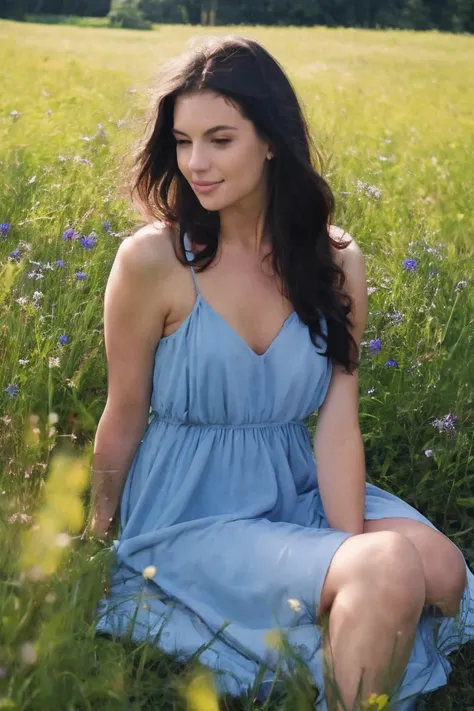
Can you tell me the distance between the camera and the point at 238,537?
2152 millimetres

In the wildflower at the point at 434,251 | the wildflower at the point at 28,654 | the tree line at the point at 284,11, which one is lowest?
the wildflower at the point at 28,654

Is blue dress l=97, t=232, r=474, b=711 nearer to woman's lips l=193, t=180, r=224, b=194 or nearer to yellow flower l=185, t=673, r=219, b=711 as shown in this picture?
yellow flower l=185, t=673, r=219, b=711

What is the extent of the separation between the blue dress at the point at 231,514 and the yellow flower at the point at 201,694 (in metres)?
0.10

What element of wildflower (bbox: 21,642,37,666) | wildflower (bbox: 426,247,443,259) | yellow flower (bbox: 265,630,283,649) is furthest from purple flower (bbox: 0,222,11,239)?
wildflower (bbox: 21,642,37,666)

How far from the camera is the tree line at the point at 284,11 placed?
301 inches

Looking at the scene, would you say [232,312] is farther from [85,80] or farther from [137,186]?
[85,80]

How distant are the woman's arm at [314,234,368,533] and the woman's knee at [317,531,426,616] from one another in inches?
13.1

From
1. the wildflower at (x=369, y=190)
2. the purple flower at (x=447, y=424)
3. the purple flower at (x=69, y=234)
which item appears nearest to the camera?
the purple flower at (x=447, y=424)

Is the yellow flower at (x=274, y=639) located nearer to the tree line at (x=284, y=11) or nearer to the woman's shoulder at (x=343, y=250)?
the woman's shoulder at (x=343, y=250)

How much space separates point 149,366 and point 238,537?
0.47 metres

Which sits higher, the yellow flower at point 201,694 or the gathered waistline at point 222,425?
the gathered waistline at point 222,425

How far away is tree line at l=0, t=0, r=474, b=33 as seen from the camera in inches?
301

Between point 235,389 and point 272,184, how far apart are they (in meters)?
0.51

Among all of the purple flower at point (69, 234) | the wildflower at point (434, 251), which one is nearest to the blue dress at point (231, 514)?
the purple flower at point (69, 234)
